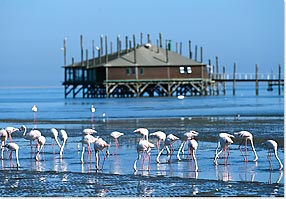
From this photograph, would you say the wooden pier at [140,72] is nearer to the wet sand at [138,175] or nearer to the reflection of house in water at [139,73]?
the reflection of house in water at [139,73]

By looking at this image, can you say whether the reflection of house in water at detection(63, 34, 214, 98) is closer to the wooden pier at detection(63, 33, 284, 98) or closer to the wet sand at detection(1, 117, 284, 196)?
the wooden pier at detection(63, 33, 284, 98)

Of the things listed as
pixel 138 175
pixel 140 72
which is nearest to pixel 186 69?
pixel 140 72

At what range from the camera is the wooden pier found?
3162 inches

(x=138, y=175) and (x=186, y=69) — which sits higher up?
(x=186, y=69)

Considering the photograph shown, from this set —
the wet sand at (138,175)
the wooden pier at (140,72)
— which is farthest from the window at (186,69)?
the wet sand at (138,175)

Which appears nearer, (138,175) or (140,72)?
(138,175)

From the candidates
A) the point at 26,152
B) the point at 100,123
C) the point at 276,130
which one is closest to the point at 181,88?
the point at 100,123

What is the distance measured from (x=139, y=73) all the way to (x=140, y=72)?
135 millimetres

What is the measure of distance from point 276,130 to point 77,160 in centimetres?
1110

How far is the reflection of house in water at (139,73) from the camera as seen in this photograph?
3159 inches

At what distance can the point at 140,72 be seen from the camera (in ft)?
264

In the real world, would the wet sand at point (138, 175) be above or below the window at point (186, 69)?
below

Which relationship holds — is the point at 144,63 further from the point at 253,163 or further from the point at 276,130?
the point at 253,163

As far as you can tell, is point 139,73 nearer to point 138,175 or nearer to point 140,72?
point 140,72
